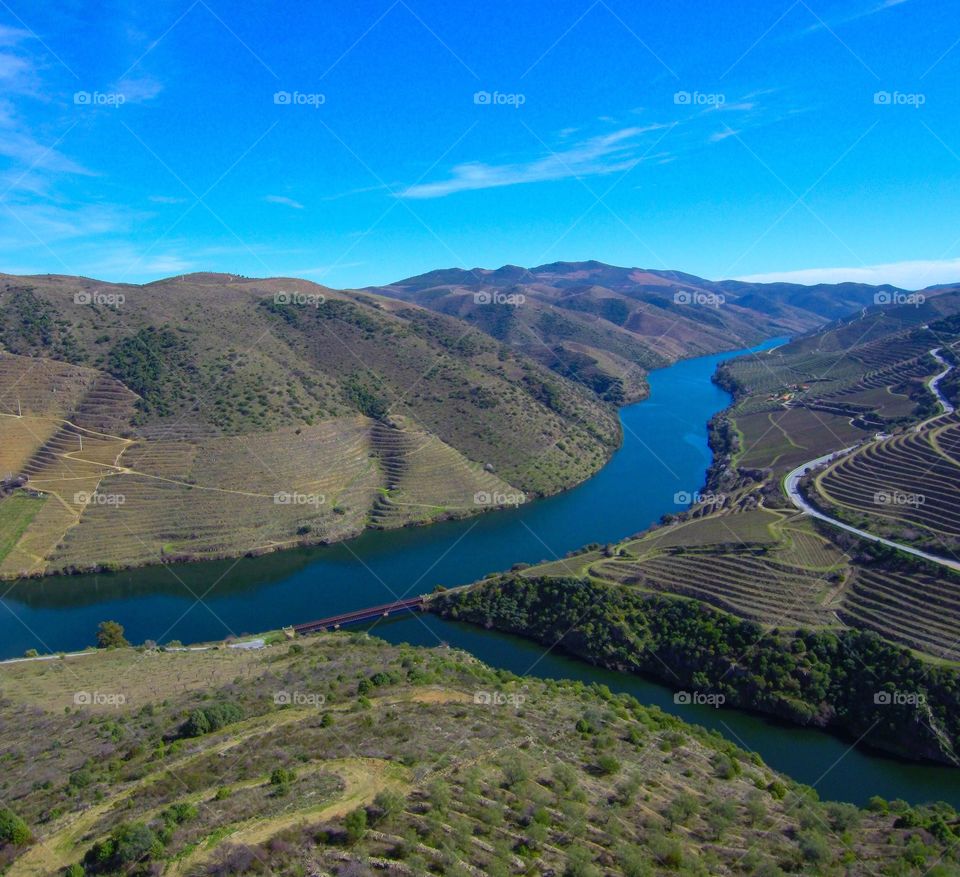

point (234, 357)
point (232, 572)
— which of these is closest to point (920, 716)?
point (232, 572)

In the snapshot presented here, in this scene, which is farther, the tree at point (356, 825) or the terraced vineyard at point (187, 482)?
the terraced vineyard at point (187, 482)

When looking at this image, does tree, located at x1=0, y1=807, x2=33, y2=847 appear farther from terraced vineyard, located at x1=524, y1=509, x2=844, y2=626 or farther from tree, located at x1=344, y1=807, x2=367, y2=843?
terraced vineyard, located at x1=524, y1=509, x2=844, y2=626

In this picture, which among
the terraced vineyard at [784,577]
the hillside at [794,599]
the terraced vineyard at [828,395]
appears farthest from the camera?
the terraced vineyard at [828,395]

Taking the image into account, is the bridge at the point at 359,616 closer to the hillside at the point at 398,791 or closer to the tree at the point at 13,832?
the hillside at the point at 398,791

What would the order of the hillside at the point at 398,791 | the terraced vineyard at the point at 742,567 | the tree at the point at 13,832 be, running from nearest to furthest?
the hillside at the point at 398,791
the tree at the point at 13,832
the terraced vineyard at the point at 742,567

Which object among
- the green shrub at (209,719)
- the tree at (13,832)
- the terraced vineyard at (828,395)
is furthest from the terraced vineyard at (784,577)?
the tree at (13,832)

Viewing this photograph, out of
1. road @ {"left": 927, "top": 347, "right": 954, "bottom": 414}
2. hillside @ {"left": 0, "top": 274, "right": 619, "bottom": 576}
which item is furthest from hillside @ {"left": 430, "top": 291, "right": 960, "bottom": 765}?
hillside @ {"left": 0, "top": 274, "right": 619, "bottom": 576}
